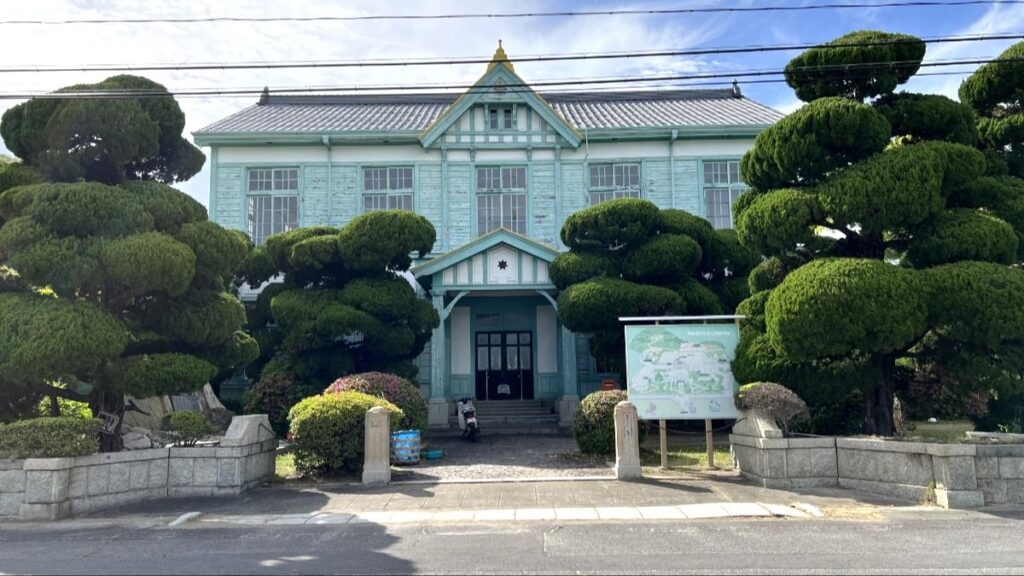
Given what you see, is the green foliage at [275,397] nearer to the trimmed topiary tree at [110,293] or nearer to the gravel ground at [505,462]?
the gravel ground at [505,462]

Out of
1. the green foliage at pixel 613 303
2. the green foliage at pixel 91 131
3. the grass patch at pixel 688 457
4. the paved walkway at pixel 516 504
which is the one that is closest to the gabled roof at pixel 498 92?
the green foliage at pixel 613 303

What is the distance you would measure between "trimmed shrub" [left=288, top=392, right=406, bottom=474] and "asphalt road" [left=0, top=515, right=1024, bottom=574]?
2.84 meters

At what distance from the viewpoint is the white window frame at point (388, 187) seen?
20.9 m

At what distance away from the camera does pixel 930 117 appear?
1103 cm

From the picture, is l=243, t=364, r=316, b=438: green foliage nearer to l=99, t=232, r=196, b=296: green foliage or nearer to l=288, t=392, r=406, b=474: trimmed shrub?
l=288, t=392, r=406, b=474: trimmed shrub

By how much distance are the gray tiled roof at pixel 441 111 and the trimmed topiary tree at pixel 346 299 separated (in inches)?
228

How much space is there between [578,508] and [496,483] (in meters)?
2.26

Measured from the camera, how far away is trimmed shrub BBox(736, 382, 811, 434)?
10.6m

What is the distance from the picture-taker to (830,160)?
36.7 ft

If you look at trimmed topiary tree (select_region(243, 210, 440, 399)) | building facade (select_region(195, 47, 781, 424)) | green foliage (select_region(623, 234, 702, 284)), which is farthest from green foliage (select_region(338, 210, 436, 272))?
green foliage (select_region(623, 234, 702, 284))

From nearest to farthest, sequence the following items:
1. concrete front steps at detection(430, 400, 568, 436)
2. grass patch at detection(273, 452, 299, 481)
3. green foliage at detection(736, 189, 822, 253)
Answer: green foliage at detection(736, 189, 822, 253), grass patch at detection(273, 452, 299, 481), concrete front steps at detection(430, 400, 568, 436)

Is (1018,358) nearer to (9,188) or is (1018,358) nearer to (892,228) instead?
(892,228)

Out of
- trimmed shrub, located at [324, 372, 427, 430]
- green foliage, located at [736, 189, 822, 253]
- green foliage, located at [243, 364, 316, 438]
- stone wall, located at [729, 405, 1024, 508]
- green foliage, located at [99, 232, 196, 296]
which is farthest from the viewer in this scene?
green foliage, located at [243, 364, 316, 438]

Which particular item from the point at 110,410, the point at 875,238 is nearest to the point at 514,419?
the point at 110,410
